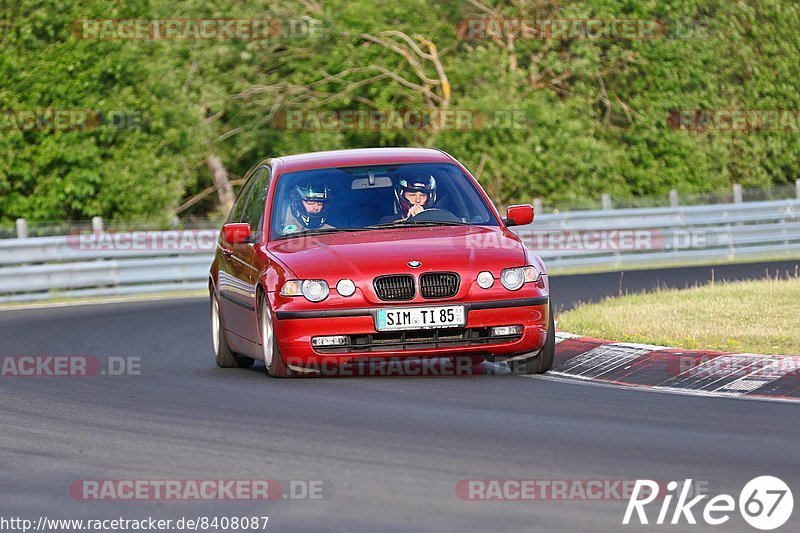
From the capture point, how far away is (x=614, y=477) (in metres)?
6.66

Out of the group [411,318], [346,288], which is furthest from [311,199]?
[411,318]

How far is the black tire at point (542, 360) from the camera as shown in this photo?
1089 cm

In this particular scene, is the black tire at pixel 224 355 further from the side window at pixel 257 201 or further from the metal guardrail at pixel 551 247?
the metal guardrail at pixel 551 247

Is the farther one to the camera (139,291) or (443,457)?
(139,291)

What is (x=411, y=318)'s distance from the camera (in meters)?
10.3

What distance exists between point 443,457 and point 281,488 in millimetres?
956

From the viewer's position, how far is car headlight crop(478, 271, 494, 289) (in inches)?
411

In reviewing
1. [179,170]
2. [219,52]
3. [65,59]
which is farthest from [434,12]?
[65,59]

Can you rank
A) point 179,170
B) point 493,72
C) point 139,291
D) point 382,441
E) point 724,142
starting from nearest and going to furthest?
point 382,441 → point 139,291 → point 179,170 → point 493,72 → point 724,142

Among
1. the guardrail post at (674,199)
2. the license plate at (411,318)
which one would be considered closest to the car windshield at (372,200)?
the license plate at (411,318)

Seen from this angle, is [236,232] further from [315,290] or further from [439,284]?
[439,284]

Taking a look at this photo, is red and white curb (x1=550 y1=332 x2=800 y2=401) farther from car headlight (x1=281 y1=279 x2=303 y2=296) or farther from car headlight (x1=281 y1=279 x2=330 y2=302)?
car headlight (x1=281 y1=279 x2=303 y2=296)

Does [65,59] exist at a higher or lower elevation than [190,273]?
higher

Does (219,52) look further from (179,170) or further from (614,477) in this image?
(614,477)
